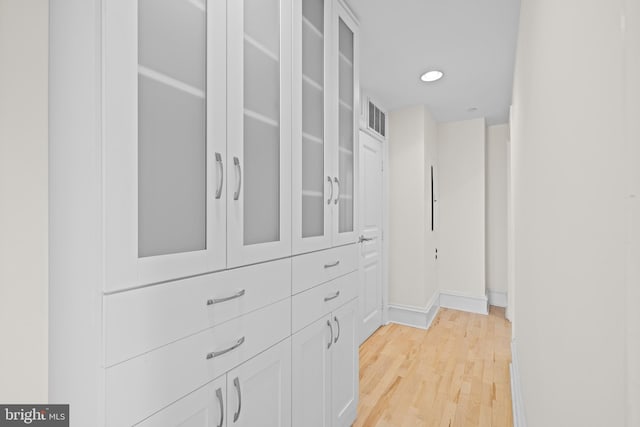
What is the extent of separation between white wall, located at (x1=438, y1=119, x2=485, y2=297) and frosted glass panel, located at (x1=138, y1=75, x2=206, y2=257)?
13.5 ft

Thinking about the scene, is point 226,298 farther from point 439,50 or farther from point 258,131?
point 439,50

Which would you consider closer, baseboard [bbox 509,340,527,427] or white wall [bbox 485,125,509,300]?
baseboard [bbox 509,340,527,427]

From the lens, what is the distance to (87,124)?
2.51 ft

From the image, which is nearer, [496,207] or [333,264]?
[333,264]

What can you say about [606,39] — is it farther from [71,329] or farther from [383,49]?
[383,49]

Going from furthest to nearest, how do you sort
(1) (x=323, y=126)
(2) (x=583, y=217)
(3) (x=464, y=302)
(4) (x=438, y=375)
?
(3) (x=464, y=302)
(4) (x=438, y=375)
(1) (x=323, y=126)
(2) (x=583, y=217)

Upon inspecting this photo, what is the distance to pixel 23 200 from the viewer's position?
0.83 m

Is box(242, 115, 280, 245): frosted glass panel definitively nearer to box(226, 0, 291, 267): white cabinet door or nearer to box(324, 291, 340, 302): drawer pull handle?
box(226, 0, 291, 267): white cabinet door

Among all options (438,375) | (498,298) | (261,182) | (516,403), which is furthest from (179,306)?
Answer: (498,298)

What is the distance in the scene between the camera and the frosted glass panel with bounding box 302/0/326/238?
154 cm

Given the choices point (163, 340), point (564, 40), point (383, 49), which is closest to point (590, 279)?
point (564, 40)

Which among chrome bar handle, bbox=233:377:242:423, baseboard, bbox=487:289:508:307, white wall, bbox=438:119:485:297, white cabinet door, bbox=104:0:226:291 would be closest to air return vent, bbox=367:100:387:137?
white wall, bbox=438:119:485:297

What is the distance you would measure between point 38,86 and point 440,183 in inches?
176

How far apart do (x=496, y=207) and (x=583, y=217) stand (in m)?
4.39
